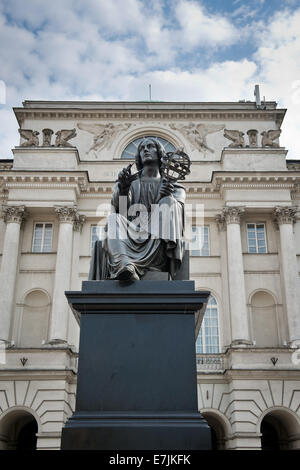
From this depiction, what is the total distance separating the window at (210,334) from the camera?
82.3ft

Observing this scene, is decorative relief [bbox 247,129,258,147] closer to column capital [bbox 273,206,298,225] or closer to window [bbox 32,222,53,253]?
column capital [bbox 273,206,298,225]

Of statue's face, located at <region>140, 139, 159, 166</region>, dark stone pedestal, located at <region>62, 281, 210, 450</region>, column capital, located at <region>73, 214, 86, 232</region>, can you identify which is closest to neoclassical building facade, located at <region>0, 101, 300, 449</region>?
column capital, located at <region>73, 214, 86, 232</region>

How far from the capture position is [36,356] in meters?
23.4

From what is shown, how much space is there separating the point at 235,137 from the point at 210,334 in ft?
36.1

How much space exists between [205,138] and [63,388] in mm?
15804

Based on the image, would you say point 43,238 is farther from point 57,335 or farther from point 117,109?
point 117,109

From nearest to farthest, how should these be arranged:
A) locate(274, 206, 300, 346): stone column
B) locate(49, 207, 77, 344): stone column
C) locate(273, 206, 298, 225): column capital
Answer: locate(49, 207, 77, 344): stone column
locate(274, 206, 300, 346): stone column
locate(273, 206, 298, 225): column capital

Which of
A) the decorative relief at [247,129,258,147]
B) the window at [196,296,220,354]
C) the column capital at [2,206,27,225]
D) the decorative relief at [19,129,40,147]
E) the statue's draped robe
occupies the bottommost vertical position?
the statue's draped robe

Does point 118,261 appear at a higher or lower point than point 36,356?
lower

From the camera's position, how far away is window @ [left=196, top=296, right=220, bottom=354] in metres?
25.1

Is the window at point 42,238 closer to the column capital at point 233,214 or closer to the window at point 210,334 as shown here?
the window at point 210,334

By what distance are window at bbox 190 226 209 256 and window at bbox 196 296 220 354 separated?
2.79m

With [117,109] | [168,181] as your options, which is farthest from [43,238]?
[168,181]

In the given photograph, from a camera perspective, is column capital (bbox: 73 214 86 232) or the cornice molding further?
the cornice molding
